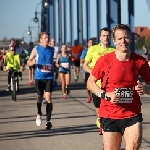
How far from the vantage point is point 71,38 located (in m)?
75.2

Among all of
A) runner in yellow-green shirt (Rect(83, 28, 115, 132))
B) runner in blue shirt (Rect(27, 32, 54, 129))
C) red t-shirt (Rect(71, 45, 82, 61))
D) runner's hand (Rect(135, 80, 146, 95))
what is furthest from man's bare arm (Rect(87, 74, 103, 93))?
red t-shirt (Rect(71, 45, 82, 61))

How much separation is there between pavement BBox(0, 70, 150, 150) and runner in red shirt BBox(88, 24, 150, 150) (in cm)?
362

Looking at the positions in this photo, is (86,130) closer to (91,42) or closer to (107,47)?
(107,47)

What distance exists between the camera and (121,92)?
22.9ft

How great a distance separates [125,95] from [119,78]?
206 millimetres

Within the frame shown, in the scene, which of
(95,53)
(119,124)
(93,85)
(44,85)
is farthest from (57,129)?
(119,124)

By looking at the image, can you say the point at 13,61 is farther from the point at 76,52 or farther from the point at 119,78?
the point at 119,78

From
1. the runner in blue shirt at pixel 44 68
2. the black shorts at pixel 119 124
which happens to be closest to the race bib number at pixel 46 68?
the runner in blue shirt at pixel 44 68

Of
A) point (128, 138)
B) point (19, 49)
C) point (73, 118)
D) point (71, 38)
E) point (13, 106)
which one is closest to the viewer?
point (128, 138)

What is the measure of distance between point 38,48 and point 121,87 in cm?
664

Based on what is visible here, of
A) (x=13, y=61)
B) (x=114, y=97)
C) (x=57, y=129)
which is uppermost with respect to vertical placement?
(x=13, y=61)

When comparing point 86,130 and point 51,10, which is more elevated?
point 51,10

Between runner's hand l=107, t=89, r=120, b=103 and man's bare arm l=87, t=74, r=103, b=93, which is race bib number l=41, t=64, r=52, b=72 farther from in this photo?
runner's hand l=107, t=89, r=120, b=103

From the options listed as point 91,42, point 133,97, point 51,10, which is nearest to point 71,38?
point 51,10
